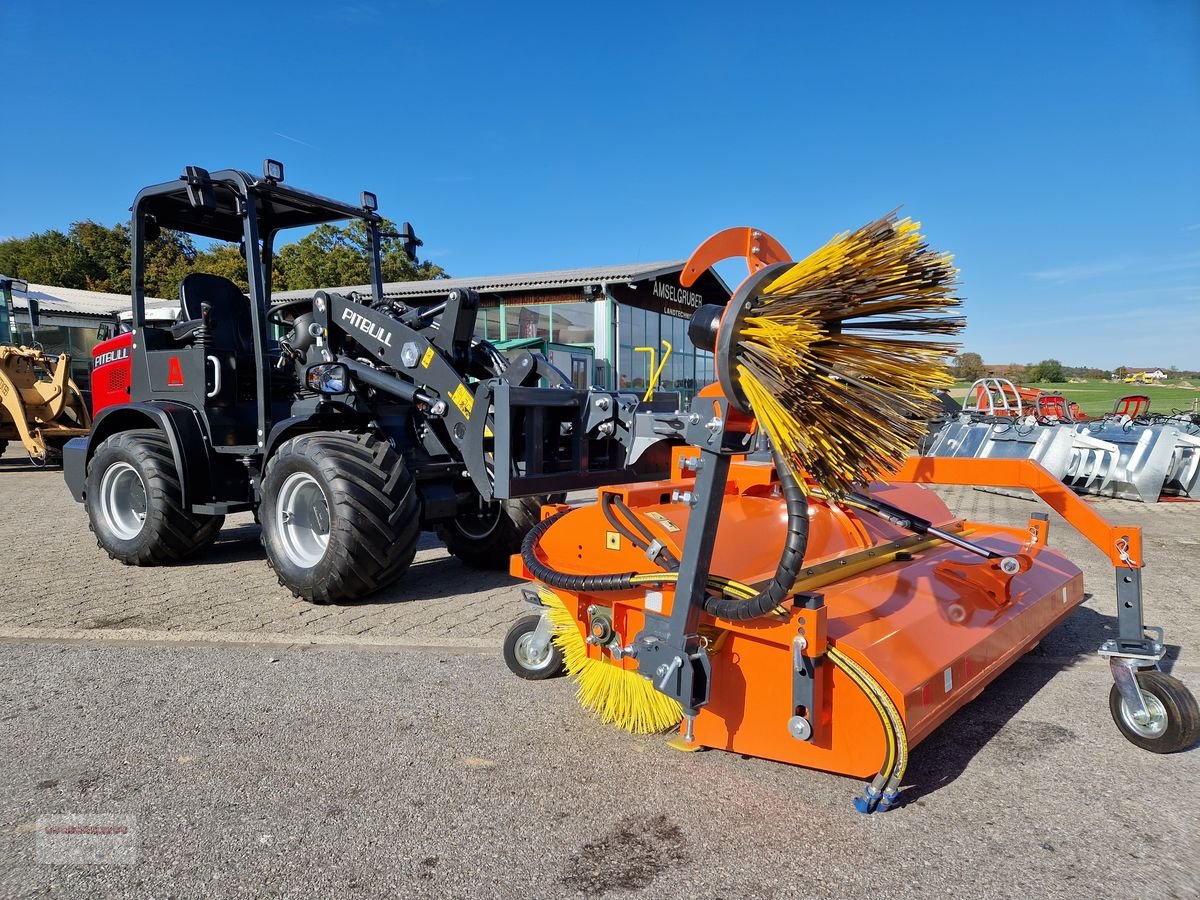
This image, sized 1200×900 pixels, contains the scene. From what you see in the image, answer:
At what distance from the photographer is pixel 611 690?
3.29 m

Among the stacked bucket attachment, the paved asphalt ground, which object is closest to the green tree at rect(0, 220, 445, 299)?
the stacked bucket attachment

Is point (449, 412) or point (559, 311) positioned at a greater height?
point (559, 311)

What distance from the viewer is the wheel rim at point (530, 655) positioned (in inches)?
154

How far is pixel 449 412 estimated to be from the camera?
16.8 feet

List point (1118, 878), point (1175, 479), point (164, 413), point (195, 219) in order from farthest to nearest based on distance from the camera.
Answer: point (1175, 479)
point (195, 219)
point (164, 413)
point (1118, 878)

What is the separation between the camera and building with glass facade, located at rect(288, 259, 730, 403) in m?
19.8

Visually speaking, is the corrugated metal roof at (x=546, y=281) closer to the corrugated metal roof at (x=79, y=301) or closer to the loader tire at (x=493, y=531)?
the corrugated metal roof at (x=79, y=301)

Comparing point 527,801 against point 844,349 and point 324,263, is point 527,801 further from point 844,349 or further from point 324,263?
point 324,263

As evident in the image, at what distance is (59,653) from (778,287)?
4.33m

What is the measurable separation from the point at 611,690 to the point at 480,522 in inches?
132

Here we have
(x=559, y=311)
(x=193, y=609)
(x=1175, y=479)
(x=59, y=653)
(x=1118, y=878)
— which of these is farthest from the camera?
(x=559, y=311)

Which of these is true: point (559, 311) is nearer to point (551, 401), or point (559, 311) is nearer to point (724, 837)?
point (551, 401)

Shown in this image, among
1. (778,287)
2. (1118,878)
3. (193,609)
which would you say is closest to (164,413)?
(193,609)

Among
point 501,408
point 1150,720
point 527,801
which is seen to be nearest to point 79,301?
point 501,408
